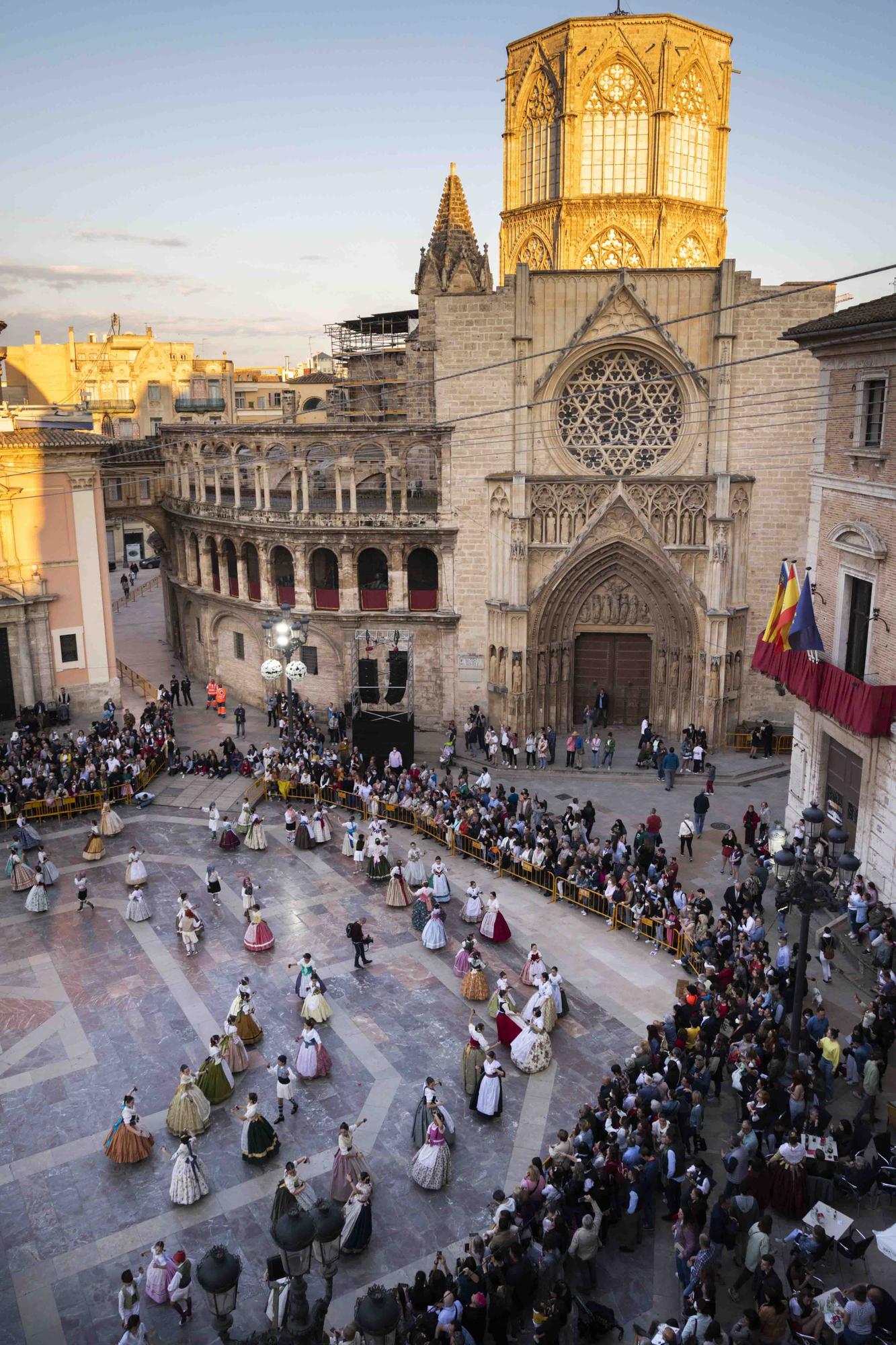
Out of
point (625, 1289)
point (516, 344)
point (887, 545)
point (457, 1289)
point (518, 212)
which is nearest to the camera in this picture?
point (457, 1289)

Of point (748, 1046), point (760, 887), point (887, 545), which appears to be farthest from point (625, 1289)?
point (887, 545)

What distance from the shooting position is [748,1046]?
14.1 m

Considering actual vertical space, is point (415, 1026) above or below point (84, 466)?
below

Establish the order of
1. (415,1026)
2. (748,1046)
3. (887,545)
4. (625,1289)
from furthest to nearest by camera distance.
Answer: (887,545) < (415,1026) < (748,1046) < (625,1289)

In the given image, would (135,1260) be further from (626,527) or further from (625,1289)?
(626,527)

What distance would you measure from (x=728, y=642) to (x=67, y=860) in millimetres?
20747

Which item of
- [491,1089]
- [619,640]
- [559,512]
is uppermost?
[559,512]

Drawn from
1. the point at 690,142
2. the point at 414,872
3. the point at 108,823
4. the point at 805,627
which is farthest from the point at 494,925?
the point at 690,142

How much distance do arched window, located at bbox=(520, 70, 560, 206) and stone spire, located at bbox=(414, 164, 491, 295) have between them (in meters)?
3.78

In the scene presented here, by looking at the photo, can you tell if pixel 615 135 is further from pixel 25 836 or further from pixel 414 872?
pixel 25 836

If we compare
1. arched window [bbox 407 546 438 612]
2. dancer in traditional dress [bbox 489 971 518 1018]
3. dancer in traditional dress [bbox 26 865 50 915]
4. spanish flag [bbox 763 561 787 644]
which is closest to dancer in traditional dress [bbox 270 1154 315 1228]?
dancer in traditional dress [bbox 489 971 518 1018]

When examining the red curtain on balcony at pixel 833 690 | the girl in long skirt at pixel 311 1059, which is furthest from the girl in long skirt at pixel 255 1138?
the red curtain on balcony at pixel 833 690

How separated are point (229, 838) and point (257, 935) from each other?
538 cm

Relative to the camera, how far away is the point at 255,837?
24438mm
